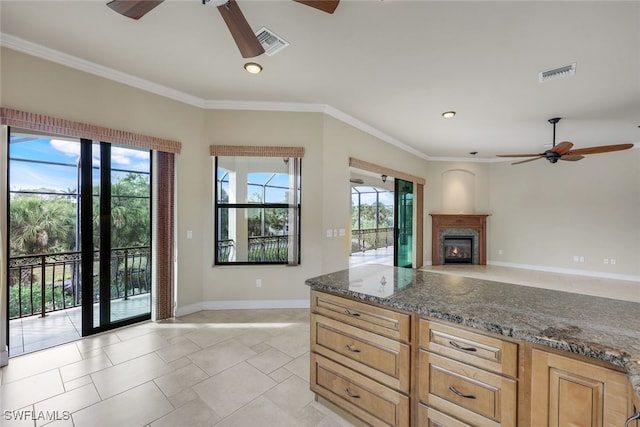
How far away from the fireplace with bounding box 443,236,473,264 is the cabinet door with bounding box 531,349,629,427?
6832 millimetres

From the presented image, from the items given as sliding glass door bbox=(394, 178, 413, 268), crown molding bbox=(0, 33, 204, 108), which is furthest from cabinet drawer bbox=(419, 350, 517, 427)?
sliding glass door bbox=(394, 178, 413, 268)

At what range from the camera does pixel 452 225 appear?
24.2ft

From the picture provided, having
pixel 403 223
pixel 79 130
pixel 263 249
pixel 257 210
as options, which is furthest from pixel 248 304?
pixel 403 223

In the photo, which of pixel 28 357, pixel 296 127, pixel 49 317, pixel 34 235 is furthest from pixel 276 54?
pixel 49 317

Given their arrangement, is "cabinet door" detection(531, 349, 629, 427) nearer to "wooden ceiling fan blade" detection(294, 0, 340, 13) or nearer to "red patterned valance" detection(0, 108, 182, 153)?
"wooden ceiling fan blade" detection(294, 0, 340, 13)

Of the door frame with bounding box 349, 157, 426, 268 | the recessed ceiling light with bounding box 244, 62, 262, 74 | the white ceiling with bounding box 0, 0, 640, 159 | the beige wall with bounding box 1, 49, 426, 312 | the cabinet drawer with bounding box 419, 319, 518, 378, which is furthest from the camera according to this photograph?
the door frame with bounding box 349, 157, 426, 268

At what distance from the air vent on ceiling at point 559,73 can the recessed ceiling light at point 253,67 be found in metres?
3.05

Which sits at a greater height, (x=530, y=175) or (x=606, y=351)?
(x=530, y=175)

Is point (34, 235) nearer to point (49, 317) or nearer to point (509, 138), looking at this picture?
point (49, 317)

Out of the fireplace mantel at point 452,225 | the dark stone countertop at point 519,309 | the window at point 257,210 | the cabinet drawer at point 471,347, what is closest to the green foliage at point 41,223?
the window at point 257,210

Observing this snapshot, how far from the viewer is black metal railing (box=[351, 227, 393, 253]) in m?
10.3

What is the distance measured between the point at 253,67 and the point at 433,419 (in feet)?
10.8

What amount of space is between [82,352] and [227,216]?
2.10 meters

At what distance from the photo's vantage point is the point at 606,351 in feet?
3.25
